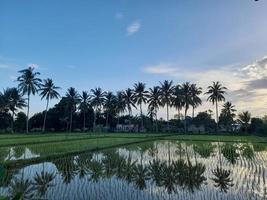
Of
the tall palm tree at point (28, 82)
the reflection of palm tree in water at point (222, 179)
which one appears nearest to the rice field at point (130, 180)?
the reflection of palm tree in water at point (222, 179)

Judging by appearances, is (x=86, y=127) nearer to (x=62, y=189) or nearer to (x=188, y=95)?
(x=188, y=95)

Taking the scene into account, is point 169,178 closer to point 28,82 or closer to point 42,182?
point 42,182

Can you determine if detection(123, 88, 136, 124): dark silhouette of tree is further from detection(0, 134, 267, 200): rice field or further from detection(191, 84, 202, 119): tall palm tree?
detection(0, 134, 267, 200): rice field

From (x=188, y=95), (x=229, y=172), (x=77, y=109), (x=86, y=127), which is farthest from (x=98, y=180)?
(x=86, y=127)

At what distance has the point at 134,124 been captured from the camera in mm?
93312

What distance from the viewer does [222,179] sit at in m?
14.2

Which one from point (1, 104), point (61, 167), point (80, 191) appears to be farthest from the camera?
point (1, 104)

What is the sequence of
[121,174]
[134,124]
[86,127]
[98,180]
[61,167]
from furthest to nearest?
[134,124] → [86,127] → [61,167] → [121,174] → [98,180]

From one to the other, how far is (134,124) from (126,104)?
20165 mm

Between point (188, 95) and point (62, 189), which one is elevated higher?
point (188, 95)

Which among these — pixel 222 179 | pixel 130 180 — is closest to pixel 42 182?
pixel 130 180

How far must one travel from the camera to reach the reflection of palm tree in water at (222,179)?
12.6 metres

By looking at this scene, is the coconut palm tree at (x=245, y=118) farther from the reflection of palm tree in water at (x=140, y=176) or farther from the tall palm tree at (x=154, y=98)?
the reflection of palm tree in water at (x=140, y=176)

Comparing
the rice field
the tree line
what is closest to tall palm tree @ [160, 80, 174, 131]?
the tree line
